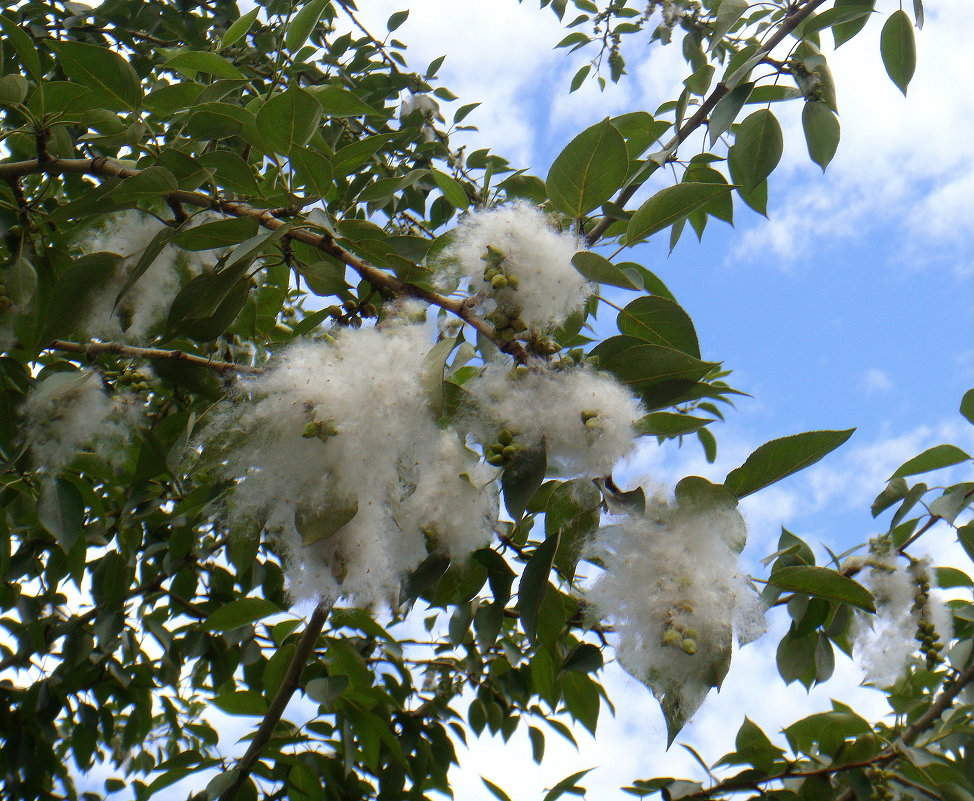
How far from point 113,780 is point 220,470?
3.25 m

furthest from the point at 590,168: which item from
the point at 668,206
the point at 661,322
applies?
the point at 661,322

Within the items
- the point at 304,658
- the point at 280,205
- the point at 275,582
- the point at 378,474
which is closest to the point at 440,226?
the point at 275,582

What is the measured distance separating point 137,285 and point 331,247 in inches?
22.8

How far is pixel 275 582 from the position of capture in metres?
2.41

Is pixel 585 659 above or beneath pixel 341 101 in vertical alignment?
beneath

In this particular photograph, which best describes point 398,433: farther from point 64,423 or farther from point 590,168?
point 64,423

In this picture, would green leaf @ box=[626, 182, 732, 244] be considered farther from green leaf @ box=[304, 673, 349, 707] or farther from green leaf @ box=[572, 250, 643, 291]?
green leaf @ box=[304, 673, 349, 707]

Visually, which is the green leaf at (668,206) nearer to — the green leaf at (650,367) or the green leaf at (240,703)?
the green leaf at (650,367)

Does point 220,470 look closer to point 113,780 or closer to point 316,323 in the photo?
point 316,323

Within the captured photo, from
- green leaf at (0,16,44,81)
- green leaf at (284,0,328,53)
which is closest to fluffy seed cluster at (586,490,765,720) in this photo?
green leaf at (284,0,328,53)

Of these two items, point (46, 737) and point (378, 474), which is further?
point (46, 737)

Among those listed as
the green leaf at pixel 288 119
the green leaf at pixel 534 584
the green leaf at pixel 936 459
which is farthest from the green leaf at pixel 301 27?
the green leaf at pixel 936 459

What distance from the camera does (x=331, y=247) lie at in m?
1.22

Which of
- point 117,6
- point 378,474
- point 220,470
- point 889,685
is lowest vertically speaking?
point 889,685
